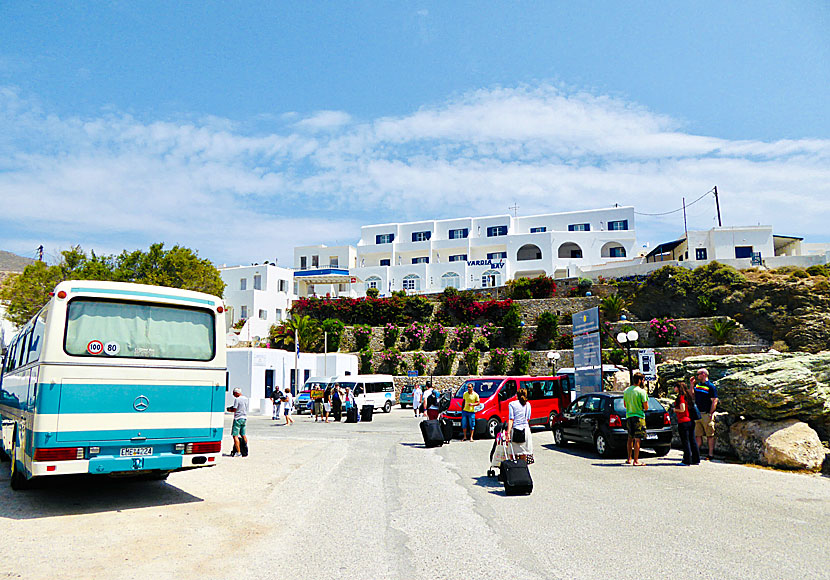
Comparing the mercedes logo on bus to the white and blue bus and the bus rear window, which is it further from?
the bus rear window

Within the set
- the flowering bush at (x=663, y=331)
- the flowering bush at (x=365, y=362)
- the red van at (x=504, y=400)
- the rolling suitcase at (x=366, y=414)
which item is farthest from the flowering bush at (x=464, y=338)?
the red van at (x=504, y=400)

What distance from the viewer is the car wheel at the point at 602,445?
13.8 meters

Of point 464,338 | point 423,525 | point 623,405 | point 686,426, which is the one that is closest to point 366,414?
point 623,405

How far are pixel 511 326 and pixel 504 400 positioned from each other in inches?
1280

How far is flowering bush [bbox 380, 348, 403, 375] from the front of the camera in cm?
5022

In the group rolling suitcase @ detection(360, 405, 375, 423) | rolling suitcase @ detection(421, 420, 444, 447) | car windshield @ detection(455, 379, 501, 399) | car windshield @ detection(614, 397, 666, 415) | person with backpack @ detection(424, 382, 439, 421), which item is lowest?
rolling suitcase @ detection(360, 405, 375, 423)

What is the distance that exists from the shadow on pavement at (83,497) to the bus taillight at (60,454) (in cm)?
83

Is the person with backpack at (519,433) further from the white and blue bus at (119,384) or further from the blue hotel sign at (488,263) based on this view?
the blue hotel sign at (488,263)

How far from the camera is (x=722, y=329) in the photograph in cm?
4488

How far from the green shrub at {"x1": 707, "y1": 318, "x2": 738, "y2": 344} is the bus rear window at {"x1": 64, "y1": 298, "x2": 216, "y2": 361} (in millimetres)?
43712

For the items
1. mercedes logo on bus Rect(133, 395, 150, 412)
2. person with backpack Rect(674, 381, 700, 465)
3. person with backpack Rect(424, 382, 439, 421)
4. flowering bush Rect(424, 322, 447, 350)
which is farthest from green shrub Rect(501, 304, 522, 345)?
mercedes logo on bus Rect(133, 395, 150, 412)

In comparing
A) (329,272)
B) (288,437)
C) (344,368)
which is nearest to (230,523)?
(288,437)

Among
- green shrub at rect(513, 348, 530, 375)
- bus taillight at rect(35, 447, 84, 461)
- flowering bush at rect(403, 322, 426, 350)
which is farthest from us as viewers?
Result: flowering bush at rect(403, 322, 426, 350)

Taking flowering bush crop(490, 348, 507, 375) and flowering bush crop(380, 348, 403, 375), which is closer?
flowering bush crop(490, 348, 507, 375)
